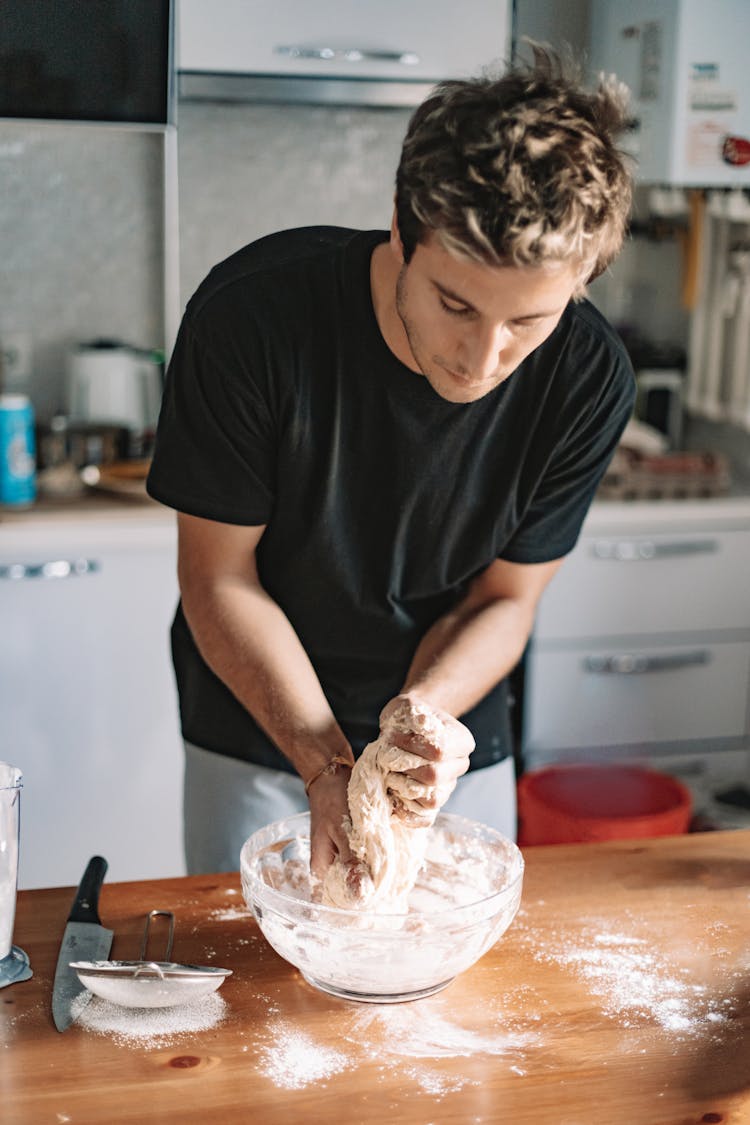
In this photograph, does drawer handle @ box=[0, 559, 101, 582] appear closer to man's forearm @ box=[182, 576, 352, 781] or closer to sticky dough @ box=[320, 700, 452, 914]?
man's forearm @ box=[182, 576, 352, 781]

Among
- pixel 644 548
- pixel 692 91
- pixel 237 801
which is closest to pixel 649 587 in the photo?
pixel 644 548

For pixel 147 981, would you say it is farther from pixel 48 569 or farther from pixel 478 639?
pixel 48 569

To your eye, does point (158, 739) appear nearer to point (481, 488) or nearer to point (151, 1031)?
point (481, 488)

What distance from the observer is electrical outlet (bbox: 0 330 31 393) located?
Result: 2740 millimetres

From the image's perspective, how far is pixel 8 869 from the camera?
3.30 ft

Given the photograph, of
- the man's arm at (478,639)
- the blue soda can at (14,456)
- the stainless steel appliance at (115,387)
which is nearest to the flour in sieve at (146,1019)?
the man's arm at (478,639)

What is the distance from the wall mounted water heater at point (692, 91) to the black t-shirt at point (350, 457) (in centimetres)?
136

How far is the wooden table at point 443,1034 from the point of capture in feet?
2.83

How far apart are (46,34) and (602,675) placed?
1.66m

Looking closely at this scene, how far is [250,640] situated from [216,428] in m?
0.22

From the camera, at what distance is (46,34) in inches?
89.3

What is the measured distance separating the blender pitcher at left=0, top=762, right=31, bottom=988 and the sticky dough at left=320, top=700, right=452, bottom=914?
0.26 metres

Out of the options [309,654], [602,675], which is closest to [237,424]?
[309,654]

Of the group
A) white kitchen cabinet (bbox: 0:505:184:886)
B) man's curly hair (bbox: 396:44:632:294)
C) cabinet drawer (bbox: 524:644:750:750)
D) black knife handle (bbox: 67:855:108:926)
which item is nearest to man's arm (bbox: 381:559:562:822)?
black knife handle (bbox: 67:855:108:926)
